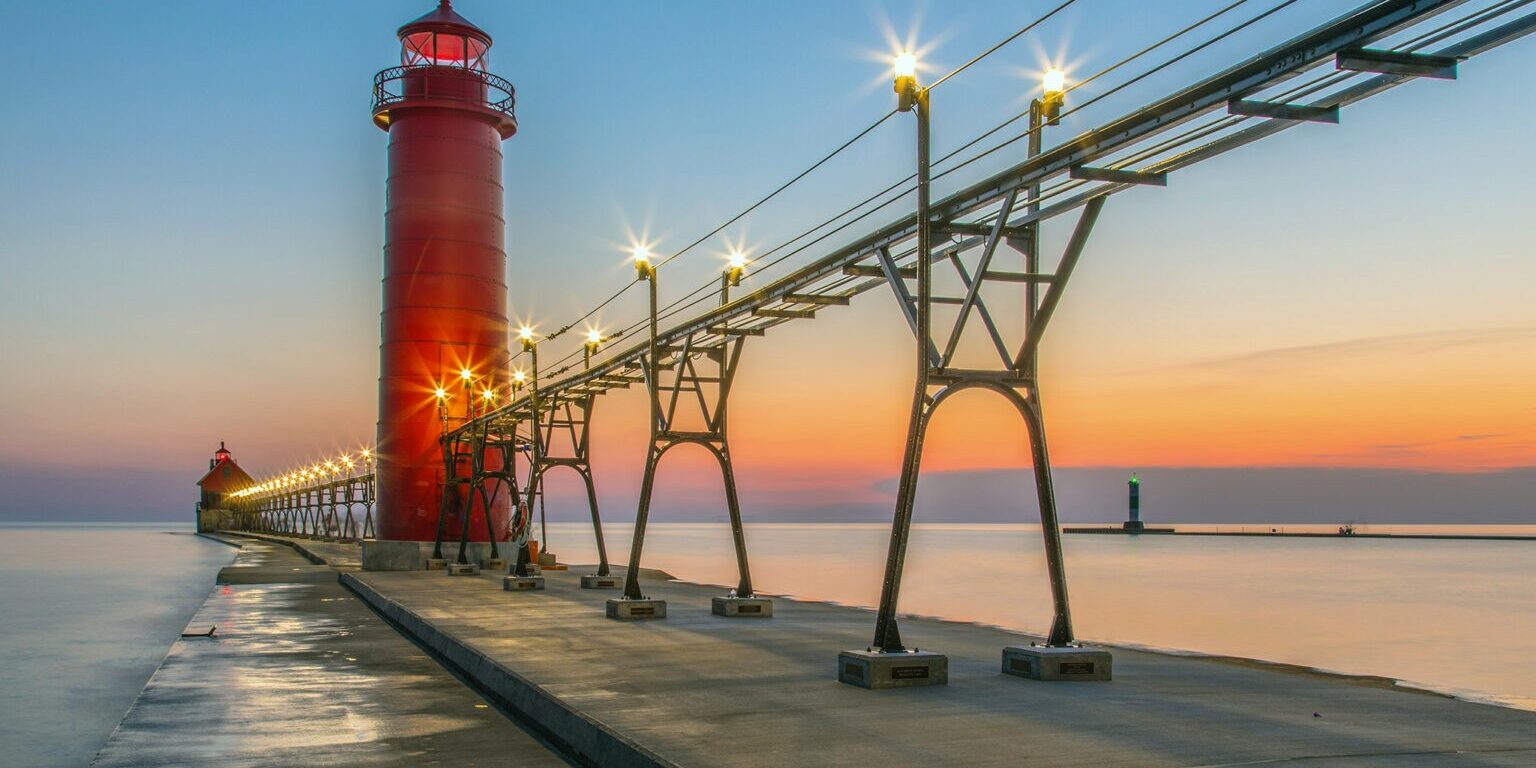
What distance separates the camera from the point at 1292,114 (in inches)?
360

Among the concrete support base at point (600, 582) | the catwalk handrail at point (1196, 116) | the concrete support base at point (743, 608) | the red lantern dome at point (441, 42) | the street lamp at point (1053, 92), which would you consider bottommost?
the concrete support base at point (600, 582)

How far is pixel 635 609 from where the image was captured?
749 inches

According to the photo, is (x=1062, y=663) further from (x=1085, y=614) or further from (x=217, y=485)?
(x=217, y=485)

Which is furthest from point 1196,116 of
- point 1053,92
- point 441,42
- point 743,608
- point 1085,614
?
point 441,42

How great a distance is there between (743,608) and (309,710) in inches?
348

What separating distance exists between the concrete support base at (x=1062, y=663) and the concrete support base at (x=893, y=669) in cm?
87

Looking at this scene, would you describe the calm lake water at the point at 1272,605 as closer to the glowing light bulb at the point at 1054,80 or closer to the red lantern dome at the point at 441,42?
the glowing light bulb at the point at 1054,80

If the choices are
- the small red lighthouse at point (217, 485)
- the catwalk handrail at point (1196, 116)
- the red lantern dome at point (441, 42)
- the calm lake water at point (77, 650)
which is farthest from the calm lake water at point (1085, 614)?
the small red lighthouse at point (217, 485)

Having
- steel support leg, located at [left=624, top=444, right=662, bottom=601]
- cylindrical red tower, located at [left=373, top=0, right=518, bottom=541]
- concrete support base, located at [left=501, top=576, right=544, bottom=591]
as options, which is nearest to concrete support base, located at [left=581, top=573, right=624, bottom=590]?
concrete support base, located at [left=501, top=576, right=544, bottom=591]

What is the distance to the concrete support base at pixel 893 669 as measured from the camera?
11.1 m

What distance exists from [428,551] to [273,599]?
43.9 feet

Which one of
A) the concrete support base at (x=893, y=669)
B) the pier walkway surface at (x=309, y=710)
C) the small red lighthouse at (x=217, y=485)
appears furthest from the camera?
the small red lighthouse at (x=217, y=485)

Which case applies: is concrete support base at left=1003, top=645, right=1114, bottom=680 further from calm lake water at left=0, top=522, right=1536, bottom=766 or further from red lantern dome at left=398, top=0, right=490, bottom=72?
red lantern dome at left=398, top=0, right=490, bottom=72

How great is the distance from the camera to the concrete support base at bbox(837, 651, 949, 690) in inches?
438
